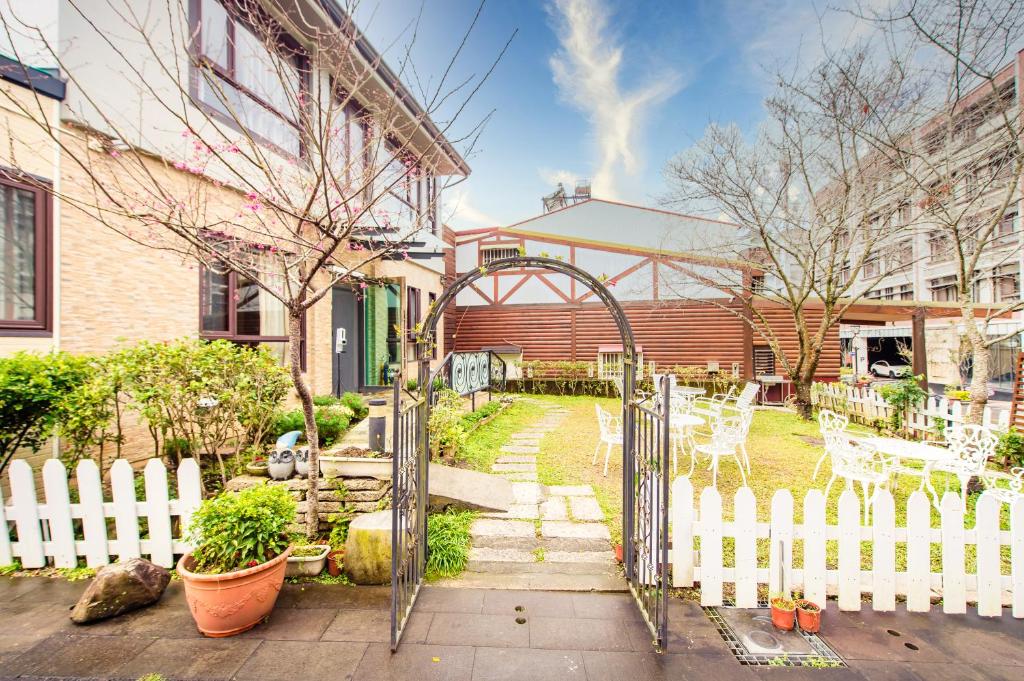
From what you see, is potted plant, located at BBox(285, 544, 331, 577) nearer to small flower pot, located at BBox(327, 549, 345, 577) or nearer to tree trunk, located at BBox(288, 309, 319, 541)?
small flower pot, located at BBox(327, 549, 345, 577)

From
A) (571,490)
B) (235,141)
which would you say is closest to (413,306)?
(235,141)

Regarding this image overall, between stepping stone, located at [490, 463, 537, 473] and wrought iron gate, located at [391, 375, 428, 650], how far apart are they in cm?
243

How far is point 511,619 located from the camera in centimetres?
268

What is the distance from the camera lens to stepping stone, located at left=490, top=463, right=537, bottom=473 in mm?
5566

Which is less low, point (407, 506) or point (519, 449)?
point (407, 506)

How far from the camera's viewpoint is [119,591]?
2697 millimetres

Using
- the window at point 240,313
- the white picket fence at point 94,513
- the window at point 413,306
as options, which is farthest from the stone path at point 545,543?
the window at point 413,306

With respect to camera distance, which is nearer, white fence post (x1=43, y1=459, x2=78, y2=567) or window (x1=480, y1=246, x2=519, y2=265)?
white fence post (x1=43, y1=459, x2=78, y2=567)

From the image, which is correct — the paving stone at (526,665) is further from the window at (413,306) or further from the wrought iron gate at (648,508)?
the window at (413,306)

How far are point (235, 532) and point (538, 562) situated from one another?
2.11 meters

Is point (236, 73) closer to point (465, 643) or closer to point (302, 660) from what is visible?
point (302, 660)

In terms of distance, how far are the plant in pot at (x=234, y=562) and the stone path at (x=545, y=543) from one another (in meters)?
1.30

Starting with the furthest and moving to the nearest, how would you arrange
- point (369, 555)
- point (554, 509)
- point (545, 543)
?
point (554, 509), point (545, 543), point (369, 555)

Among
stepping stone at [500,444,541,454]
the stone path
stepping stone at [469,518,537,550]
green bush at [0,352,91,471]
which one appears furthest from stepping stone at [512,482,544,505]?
green bush at [0,352,91,471]
